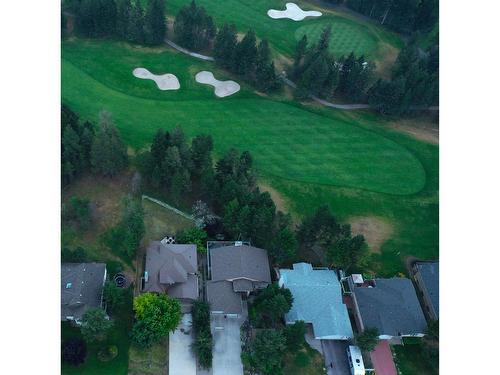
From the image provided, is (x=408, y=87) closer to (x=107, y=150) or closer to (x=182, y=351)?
(x=107, y=150)

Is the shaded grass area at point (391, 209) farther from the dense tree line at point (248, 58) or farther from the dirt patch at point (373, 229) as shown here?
the dense tree line at point (248, 58)

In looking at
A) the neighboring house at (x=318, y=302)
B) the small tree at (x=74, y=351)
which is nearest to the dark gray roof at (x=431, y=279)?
the neighboring house at (x=318, y=302)

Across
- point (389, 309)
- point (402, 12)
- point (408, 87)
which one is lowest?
point (389, 309)

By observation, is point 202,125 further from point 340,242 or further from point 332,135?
point 340,242

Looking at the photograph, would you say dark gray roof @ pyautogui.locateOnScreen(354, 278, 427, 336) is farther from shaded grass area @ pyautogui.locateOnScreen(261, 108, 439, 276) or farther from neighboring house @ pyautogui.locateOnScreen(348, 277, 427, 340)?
shaded grass area @ pyautogui.locateOnScreen(261, 108, 439, 276)

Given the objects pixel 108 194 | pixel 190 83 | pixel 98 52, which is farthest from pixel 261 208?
pixel 98 52

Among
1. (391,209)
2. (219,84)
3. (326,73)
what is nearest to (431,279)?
(391,209)
